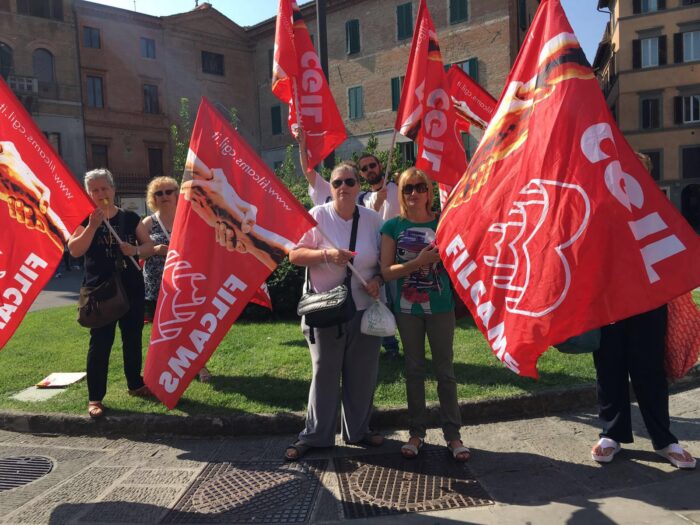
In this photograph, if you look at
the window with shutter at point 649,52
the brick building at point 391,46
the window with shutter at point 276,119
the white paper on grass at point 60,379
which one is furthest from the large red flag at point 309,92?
the window with shutter at point 649,52

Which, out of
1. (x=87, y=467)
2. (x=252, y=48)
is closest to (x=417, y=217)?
(x=87, y=467)

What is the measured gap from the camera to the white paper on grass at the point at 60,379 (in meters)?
5.89

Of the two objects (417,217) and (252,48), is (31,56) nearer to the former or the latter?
(252,48)

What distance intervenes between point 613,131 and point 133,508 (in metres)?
3.63

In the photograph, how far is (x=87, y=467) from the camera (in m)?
4.21

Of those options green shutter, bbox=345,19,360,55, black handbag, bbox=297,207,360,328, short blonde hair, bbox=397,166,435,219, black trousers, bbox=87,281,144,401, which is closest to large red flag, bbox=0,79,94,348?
black trousers, bbox=87,281,144,401

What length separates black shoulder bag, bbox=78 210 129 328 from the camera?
15.7 feet

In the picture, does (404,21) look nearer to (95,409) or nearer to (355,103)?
(355,103)

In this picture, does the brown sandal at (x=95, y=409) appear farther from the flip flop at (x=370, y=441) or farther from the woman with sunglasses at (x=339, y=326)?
the flip flop at (x=370, y=441)

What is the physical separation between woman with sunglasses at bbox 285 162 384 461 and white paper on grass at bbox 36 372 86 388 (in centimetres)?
297

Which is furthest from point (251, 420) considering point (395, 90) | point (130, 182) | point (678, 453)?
point (130, 182)

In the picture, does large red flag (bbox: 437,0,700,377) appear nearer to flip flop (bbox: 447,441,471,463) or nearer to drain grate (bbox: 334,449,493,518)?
drain grate (bbox: 334,449,493,518)

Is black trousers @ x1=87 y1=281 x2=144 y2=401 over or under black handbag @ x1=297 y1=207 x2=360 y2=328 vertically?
under

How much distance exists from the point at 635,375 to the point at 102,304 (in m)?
4.09
